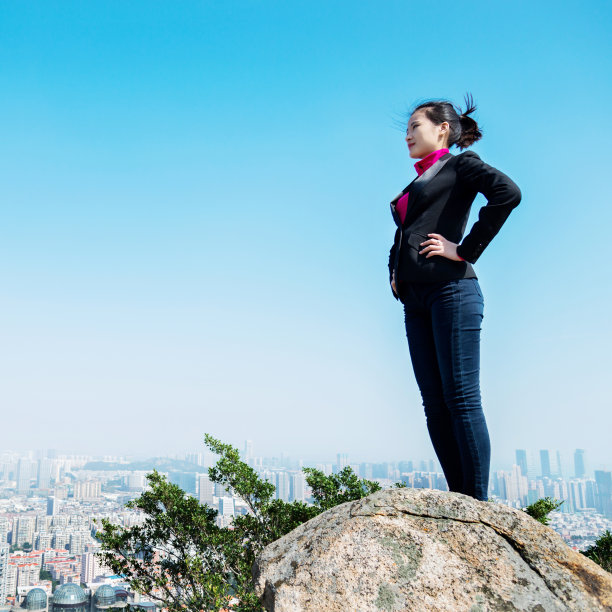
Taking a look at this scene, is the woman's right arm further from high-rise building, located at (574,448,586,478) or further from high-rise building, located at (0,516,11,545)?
high-rise building, located at (574,448,586,478)

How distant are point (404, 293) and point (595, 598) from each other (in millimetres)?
1194

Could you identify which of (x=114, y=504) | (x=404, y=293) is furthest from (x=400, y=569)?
(x=114, y=504)

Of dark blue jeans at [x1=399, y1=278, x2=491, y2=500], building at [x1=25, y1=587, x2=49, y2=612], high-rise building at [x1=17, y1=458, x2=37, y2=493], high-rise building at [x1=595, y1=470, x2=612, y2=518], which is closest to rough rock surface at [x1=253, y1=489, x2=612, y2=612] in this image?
dark blue jeans at [x1=399, y1=278, x2=491, y2=500]

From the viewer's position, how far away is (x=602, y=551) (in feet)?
13.8

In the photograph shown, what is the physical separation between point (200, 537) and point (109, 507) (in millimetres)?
53030

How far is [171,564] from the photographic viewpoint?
12.5 ft

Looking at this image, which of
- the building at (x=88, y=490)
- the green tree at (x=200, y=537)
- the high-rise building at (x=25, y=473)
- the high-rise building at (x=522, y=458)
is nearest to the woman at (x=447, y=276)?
the green tree at (x=200, y=537)

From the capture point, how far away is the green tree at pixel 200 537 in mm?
3561

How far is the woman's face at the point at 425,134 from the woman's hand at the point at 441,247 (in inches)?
17.7

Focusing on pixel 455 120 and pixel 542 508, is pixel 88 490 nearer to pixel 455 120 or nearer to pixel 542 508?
pixel 542 508

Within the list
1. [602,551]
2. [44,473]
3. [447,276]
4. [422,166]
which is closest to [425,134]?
[422,166]

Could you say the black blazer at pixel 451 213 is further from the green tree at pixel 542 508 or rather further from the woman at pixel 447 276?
the green tree at pixel 542 508

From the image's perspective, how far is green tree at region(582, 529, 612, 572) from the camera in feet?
13.2

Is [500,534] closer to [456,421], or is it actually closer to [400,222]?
[456,421]
